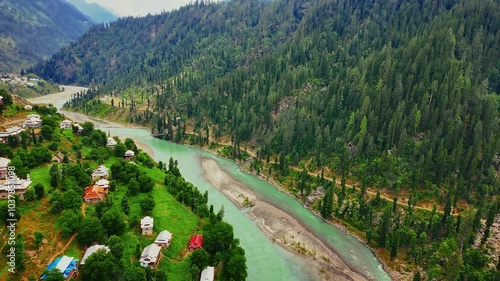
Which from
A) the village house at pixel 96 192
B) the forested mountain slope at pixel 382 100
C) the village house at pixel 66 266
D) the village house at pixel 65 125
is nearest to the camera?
the village house at pixel 66 266

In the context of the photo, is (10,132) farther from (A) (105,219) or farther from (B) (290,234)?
(B) (290,234)

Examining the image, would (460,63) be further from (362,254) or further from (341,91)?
(362,254)

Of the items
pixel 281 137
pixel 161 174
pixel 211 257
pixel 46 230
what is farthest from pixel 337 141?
pixel 46 230

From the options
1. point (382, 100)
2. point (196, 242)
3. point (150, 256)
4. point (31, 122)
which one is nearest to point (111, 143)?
point (31, 122)

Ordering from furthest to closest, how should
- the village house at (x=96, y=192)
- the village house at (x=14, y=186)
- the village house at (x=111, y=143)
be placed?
the village house at (x=111, y=143)
the village house at (x=96, y=192)
the village house at (x=14, y=186)

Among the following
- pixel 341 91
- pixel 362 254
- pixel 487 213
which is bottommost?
pixel 362 254

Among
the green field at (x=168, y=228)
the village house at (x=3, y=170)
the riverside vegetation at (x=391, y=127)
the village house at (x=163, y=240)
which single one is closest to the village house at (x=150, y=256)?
the green field at (x=168, y=228)

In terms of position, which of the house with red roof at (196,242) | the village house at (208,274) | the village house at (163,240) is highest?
the village house at (163,240)
